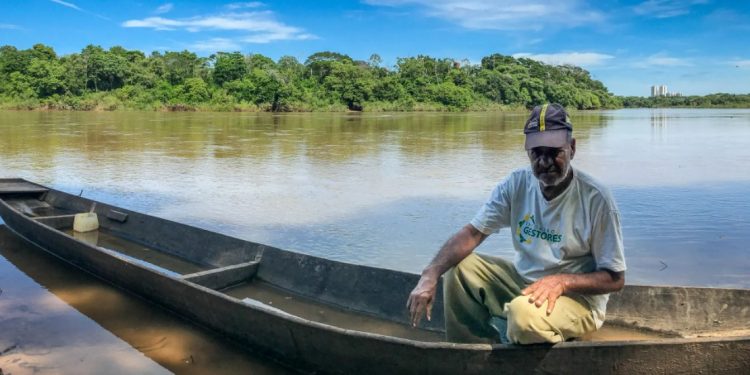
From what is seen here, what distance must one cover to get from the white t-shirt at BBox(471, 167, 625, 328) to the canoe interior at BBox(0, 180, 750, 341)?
97 cm

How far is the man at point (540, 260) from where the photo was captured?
2.53 meters

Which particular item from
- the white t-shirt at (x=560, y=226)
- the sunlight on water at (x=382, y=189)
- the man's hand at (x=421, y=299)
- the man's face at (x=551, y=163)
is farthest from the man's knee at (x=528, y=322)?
the sunlight on water at (x=382, y=189)

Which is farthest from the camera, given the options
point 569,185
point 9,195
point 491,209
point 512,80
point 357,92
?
point 512,80

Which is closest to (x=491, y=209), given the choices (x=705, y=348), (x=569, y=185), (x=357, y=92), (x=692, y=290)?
(x=569, y=185)

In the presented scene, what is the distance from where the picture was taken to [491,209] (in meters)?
2.96

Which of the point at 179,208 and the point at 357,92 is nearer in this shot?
the point at 179,208

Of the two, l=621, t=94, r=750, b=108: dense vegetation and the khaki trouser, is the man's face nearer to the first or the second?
the khaki trouser

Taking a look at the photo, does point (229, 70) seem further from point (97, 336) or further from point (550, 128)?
point (550, 128)

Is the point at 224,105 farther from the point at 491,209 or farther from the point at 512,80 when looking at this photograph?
the point at 491,209

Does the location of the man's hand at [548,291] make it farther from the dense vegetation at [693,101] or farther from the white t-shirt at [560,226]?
the dense vegetation at [693,101]

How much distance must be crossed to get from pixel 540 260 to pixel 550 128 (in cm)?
64

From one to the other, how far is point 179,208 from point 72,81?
5320 centimetres

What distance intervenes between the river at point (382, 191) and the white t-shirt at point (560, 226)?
219 centimetres

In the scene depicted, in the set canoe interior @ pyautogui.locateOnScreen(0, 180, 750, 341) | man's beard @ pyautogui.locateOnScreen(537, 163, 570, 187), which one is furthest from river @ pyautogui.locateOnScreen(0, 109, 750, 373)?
man's beard @ pyautogui.locateOnScreen(537, 163, 570, 187)
